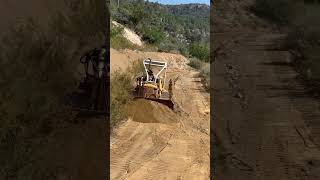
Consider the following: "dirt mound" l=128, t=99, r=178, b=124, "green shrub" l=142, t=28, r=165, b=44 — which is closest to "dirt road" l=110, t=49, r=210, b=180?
"dirt mound" l=128, t=99, r=178, b=124

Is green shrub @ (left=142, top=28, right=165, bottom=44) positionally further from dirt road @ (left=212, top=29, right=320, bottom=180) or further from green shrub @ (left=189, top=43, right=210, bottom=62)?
dirt road @ (left=212, top=29, right=320, bottom=180)

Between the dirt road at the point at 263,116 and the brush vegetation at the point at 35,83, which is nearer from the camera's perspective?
the dirt road at the point at 263,116

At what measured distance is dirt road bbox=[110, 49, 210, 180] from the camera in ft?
31.0

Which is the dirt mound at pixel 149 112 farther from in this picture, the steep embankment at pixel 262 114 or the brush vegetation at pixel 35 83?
the steep embankment at pixel 262 114

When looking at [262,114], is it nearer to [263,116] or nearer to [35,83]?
[263,116]

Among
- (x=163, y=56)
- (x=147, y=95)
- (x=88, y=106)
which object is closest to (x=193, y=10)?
(x=163, y=56)

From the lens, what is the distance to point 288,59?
25.5 feet

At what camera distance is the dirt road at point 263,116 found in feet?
23.5

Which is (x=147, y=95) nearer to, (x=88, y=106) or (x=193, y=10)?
(x=88, y=106)

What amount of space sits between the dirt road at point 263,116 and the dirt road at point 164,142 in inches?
72.5

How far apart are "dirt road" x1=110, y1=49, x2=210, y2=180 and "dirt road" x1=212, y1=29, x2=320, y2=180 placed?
1842 mm

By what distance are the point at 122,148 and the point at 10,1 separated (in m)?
3.55

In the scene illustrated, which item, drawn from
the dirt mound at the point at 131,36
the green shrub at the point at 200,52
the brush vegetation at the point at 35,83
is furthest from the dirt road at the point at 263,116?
the dirt mound at the point at 131,36

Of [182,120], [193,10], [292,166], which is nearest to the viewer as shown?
[292,166]
